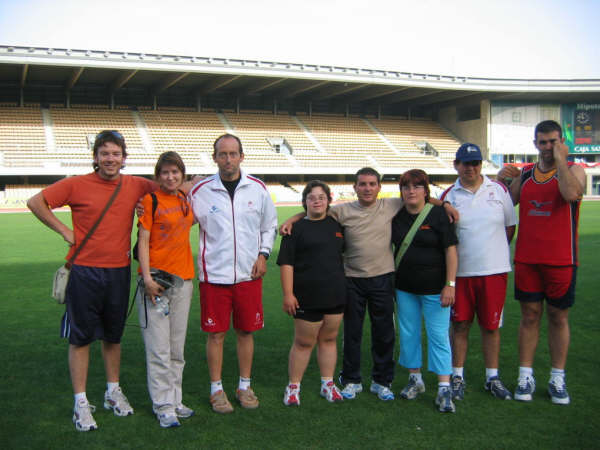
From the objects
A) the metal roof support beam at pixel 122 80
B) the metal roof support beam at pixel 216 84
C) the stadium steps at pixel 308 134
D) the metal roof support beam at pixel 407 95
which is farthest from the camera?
the metal roof support beam at pixel 407 95

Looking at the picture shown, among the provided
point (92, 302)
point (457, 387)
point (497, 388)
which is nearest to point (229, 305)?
point (92, 302)

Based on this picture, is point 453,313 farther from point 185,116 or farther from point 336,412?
point 185,116

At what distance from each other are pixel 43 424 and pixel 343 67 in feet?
115

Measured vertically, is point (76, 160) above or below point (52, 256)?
above

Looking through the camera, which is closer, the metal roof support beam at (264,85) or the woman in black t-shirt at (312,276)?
the woman in black t-shirt at (312,276)

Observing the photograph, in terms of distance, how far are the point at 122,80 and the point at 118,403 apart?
3328 centimetres

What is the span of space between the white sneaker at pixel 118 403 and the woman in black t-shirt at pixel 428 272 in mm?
1975

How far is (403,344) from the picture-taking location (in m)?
4.07

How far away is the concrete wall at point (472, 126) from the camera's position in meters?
42.8

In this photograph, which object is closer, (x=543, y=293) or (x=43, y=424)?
(x=43, y=424)

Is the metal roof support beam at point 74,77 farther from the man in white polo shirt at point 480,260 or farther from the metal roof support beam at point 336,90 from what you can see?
the man in white polo shirt at point 480,260

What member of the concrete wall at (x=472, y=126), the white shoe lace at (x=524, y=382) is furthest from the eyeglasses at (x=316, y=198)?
the concrete wall at (x=472, y=126)

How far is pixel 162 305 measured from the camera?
3582mm

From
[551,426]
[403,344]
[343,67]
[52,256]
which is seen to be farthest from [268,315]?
[343,67]
